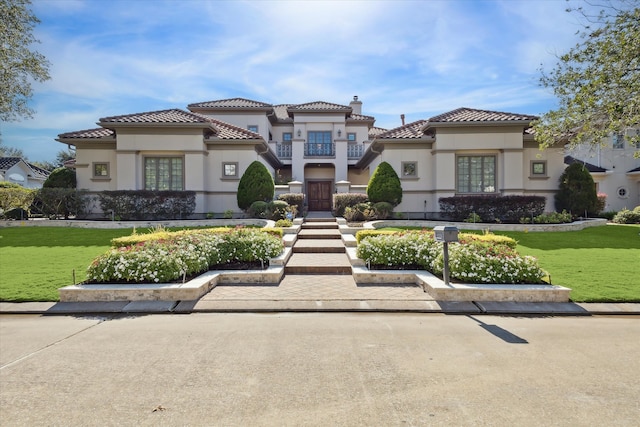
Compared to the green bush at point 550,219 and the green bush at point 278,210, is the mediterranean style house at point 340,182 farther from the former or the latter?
the green bush at point 278,210

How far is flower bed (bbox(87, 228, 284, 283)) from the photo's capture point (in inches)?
282

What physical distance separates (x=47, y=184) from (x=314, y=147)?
16.3 meters

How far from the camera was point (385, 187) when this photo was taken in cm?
1764

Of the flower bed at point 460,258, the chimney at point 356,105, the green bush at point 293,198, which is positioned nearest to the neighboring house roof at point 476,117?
the green bush at point 293,198

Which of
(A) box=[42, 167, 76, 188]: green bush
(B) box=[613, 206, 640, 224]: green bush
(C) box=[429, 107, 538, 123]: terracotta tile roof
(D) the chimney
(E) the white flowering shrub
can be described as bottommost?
(E) the white flowering shrub

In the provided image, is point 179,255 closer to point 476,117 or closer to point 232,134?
point 232,134

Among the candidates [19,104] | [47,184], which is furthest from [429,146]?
[19,104]

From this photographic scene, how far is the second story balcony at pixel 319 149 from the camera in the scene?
88.5ft

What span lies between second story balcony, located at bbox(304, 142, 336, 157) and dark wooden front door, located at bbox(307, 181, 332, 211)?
2083mm

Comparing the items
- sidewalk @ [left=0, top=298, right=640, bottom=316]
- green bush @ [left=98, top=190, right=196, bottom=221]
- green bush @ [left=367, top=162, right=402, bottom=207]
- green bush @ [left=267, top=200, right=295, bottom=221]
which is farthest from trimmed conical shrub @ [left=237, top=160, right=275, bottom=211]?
sidewalk @ [left=0, top=298, right=640, bottom=316]

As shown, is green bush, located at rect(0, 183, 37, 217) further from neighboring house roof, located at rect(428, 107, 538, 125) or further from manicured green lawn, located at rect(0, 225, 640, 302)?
neighboring house roof, located at rect(428, 107, 538, 125)

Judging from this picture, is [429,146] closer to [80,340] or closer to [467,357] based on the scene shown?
[467,357]

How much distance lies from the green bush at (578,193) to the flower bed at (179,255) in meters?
16.1

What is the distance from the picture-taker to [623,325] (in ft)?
17.7
